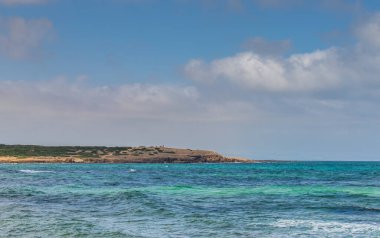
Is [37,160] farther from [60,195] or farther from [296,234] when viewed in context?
[296,234]

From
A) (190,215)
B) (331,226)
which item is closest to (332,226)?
(331,226)

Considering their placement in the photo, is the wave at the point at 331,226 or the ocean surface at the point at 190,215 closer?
the ocean surface at the point at 190,215

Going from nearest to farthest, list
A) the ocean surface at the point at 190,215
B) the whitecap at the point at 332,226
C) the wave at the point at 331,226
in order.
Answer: the ocean surface at the point at 190,215
the wave at the point at 331,226
the whitecap at the point at 332,226

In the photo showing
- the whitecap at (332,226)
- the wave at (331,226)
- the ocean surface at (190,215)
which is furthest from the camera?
the whitecap at (332,226)

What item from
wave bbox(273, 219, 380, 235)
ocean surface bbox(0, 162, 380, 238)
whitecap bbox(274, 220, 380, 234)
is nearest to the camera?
ocean surface bbox(0, 162, 380, 238)

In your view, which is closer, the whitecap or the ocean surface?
the ocean surface

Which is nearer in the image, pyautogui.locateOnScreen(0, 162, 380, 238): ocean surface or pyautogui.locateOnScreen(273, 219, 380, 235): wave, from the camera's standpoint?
pyautogui.locateOnScreen(0, 162, 380, 238): ocean surface

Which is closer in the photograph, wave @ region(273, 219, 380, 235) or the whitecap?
wave @ region(273, 219, 380, 235)

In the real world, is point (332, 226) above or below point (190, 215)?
above

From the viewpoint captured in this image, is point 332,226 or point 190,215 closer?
point 332,226

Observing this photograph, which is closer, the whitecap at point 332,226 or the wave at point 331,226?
the wave at point 331,226

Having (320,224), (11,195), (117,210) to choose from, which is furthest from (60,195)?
(320,224)

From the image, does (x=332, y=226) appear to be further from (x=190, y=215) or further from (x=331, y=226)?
(x=190, y=215)

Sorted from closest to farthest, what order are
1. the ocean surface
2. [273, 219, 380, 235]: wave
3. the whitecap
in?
the ocean surface < [273, 219, 380, 235]: wave < the whitecap
